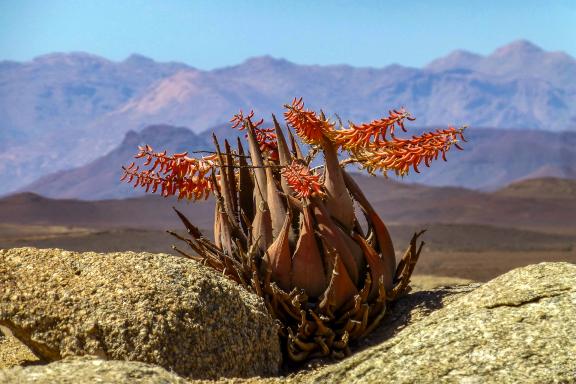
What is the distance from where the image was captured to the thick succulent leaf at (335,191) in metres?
4.59

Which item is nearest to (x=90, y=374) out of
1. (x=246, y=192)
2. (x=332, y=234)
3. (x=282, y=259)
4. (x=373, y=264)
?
(x=282, y=259)

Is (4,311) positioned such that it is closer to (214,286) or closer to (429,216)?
(214,286)

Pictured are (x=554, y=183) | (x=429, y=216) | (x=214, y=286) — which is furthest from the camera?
(x=554, y=183)

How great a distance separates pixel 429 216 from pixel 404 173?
55304mm

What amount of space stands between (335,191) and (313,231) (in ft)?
0.94

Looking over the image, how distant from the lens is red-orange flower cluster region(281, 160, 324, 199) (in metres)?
4.45

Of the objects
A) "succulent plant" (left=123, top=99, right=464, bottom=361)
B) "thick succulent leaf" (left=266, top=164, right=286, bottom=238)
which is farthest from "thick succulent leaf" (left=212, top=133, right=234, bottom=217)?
"thick succulent leaf" (left=266, top=164, right=286, bottom=238)

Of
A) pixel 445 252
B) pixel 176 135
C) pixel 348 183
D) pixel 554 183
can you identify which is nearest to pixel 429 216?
pixel 554 183

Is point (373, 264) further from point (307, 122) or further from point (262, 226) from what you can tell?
point (307, 122)

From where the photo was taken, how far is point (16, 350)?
4898mm

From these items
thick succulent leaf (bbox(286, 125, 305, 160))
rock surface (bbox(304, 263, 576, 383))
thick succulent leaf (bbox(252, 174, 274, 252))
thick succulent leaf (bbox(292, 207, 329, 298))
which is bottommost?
rock surface (bbox(304, 263, 576, 383))

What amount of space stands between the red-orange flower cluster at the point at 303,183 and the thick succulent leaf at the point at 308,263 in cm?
9

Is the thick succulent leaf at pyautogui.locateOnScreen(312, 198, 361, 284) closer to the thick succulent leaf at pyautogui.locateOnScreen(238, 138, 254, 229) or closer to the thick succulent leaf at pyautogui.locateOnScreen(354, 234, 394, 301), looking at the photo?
the thick succulent leaf at pyautogui.locateOnScreen(354, 234, 394, 301)

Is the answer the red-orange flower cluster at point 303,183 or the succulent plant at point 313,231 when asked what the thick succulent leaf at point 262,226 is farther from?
the red-orange flower cluster at point 303,183
